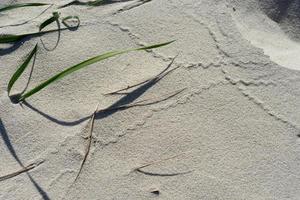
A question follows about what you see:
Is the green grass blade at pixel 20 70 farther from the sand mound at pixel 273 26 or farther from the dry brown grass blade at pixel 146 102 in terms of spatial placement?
the sand mound at pixel 273 26

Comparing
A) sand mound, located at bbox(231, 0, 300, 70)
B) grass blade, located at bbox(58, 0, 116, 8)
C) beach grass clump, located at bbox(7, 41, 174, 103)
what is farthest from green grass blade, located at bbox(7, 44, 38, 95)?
sand mound, located at bbox(231, 0, 300, 70)

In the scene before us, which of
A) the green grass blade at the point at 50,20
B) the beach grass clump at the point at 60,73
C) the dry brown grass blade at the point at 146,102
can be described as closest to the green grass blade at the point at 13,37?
the green grass blade at the point at 50,20

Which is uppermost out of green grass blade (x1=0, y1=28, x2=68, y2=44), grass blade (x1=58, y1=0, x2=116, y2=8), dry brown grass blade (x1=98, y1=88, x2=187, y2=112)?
grass blade (x1=58, y1=0, x2=116, y2=8)

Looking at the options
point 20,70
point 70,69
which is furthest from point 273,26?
point 20,70

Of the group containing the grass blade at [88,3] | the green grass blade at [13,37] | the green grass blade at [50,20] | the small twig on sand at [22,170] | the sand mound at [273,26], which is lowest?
the small twig on sand at [22,170]

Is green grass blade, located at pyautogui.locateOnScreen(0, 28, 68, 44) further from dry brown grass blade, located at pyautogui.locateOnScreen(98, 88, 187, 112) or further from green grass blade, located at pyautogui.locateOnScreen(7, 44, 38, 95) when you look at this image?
dry brown grass blade, located at pyautogui.locateOnScreen(98, 88, 187, 112)

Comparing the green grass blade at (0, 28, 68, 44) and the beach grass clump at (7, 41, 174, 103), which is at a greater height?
the green grass blade at (0, 28, 68, 44)

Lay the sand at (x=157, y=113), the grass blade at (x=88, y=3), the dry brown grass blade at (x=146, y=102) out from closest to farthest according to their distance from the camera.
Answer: the sand at (x=157, y=113), the dry brown grass blade at (x=146, y=102), the grass blade at (x=88, y=3)

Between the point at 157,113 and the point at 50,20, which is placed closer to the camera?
the point at 157,113

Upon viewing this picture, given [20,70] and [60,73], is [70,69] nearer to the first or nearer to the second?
[60,73]
